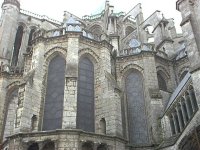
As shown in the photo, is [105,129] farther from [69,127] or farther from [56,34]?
[56,34]

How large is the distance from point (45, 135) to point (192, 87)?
7.91 meters

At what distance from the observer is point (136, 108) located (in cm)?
1978

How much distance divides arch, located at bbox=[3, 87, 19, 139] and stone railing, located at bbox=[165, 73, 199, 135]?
10.4 meters

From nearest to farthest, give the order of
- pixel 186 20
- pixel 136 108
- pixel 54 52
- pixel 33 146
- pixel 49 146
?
pixel 49 146
pixel 33 146
pixel 186 20
pixel 54 52
pixel 136 108

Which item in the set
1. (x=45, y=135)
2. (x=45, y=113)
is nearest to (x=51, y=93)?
(x=45, y=113)

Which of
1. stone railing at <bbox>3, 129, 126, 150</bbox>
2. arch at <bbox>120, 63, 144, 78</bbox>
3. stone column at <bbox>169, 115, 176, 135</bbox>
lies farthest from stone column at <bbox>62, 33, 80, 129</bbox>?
stone column at <bbox>169, 115, 176, 135</bbox>

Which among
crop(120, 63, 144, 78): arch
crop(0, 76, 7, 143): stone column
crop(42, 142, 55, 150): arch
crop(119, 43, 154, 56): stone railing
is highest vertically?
crop(119, 43, 154, 56): stone railing

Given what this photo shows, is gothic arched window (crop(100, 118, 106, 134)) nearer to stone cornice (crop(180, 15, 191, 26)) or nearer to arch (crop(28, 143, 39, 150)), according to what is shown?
arch (crop(28, 143, 39, 150))

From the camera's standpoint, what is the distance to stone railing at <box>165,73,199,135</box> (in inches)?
613

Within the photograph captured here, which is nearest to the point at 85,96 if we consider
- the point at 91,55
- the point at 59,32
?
the point at 91,55

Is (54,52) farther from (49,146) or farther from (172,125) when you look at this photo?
(172,125)

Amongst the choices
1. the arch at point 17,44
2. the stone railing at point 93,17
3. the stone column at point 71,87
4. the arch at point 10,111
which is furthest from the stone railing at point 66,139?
the stone railing at point 93,17

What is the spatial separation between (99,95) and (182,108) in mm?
4677

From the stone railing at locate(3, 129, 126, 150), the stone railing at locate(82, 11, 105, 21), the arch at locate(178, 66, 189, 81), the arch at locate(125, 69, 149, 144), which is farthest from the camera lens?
the stone railing at locate(82, 11, 105, 21)
